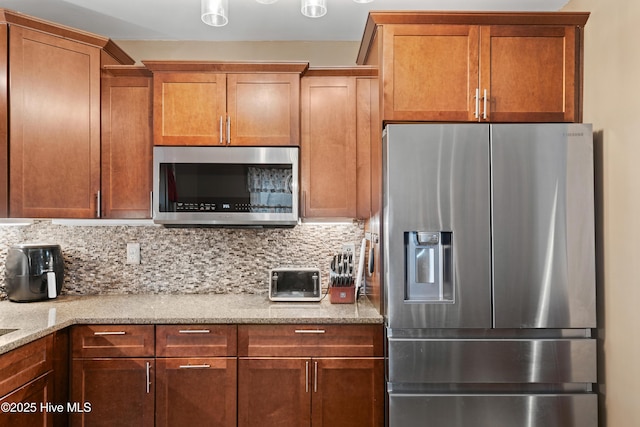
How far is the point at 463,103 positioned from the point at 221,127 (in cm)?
126

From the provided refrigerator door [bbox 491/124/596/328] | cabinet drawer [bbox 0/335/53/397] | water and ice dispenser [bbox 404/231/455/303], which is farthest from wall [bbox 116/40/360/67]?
cabinet drawer [bbox 0/335/53/397]

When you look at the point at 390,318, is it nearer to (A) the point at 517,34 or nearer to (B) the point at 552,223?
(B) the point at 552,223

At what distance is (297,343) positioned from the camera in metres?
2.10

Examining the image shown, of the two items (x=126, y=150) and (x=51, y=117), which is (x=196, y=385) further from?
(x=51, y=117)

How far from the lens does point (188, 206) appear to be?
2357 millimetres

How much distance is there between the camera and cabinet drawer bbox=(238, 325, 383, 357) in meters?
2.10

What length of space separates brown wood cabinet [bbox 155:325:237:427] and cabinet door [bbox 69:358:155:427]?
0.06 m

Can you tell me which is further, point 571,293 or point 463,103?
point 463,103

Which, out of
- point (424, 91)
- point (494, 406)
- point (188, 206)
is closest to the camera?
point (494, 406)

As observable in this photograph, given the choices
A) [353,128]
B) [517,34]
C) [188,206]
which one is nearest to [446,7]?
[517,34]

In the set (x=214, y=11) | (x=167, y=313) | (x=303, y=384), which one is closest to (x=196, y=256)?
(x=167, y=313)

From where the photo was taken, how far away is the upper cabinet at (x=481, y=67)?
2.13 metres

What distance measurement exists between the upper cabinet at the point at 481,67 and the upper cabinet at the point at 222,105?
57 centimetres

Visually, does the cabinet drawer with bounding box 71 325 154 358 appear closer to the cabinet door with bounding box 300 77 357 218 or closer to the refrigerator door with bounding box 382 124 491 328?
the cabinet door with bounding box 300 77 357 218
